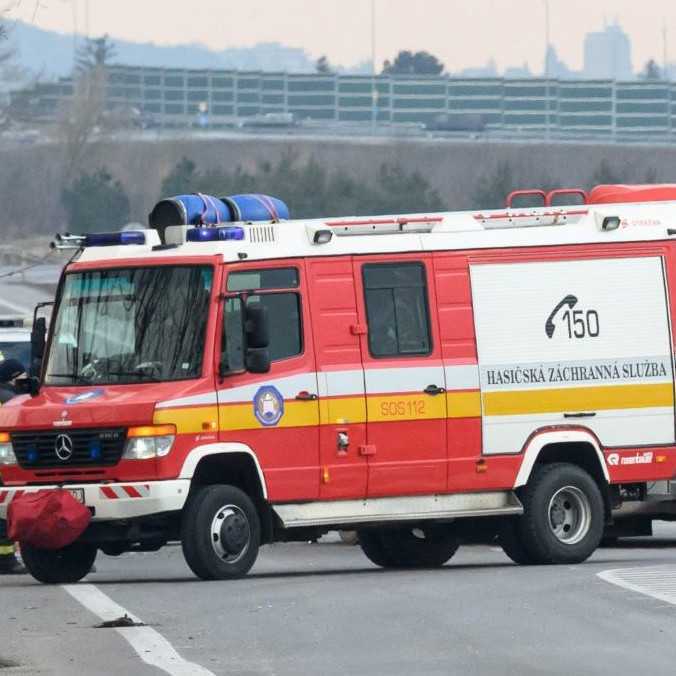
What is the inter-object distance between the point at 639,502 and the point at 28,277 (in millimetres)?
102741

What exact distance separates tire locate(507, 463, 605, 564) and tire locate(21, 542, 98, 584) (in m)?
3.24

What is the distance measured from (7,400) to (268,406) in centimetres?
320

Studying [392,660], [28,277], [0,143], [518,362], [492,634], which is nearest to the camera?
[392,660]

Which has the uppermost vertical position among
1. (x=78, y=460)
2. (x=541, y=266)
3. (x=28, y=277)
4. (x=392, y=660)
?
(x=28, y=277)

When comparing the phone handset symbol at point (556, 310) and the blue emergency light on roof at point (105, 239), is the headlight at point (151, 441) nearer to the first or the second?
the blue emergency light on roof at point (105, 239)

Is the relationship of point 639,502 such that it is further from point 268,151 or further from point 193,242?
point 268,151

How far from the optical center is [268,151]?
599 ft

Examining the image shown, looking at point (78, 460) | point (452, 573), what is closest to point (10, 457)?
point (78, 460)

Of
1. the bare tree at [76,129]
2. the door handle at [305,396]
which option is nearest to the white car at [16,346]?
the door handle at [305,396]

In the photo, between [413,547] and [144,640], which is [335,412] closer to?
[413,547]

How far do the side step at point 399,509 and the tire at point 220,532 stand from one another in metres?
0.36

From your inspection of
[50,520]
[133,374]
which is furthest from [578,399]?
[50,520]

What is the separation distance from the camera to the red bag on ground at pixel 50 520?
16.6 m

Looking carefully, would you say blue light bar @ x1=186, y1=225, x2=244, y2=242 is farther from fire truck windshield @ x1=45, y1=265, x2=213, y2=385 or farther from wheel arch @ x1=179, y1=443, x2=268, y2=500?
wheel arch @ x1=179, y1=443, x2=268, y2=500
